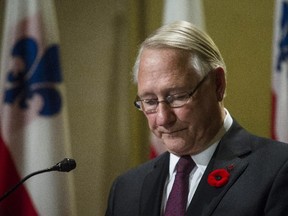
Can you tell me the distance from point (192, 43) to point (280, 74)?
1032mm

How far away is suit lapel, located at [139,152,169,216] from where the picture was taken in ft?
A: 4.35

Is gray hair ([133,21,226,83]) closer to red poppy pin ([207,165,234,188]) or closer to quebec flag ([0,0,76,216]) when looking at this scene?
red poppy pin ([207,165,234,188])

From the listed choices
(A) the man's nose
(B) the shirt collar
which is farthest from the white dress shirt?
(A) the man's nose

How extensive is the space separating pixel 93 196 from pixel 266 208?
1.58 meters

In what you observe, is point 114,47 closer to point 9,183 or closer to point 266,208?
point 9,183

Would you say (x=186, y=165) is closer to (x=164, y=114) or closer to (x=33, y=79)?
(x=164, y=114)

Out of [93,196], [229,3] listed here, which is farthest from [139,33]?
[93,196]

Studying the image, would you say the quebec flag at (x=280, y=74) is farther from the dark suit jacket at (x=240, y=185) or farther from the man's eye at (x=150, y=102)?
the man's eye at (x=150, y=102)

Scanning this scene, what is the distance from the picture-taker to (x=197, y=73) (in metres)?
1.24

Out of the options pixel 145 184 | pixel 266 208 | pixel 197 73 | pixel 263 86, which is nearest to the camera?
pixel 266 208

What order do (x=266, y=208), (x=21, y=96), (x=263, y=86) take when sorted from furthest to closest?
(x=263, y=86)
(x=21, y=96)
(x=266, y=208)

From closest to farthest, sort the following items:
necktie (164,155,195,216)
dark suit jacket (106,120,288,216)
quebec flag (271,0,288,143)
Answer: dark suit jacket (106,120,288,216), necktie (164,155,195,216), quebec flag (271,0,288,143)

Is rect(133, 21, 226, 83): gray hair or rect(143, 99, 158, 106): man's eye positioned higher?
rect(133, 21, 226, 83): gray hair

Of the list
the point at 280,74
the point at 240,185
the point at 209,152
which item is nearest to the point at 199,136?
the point at 209,152
